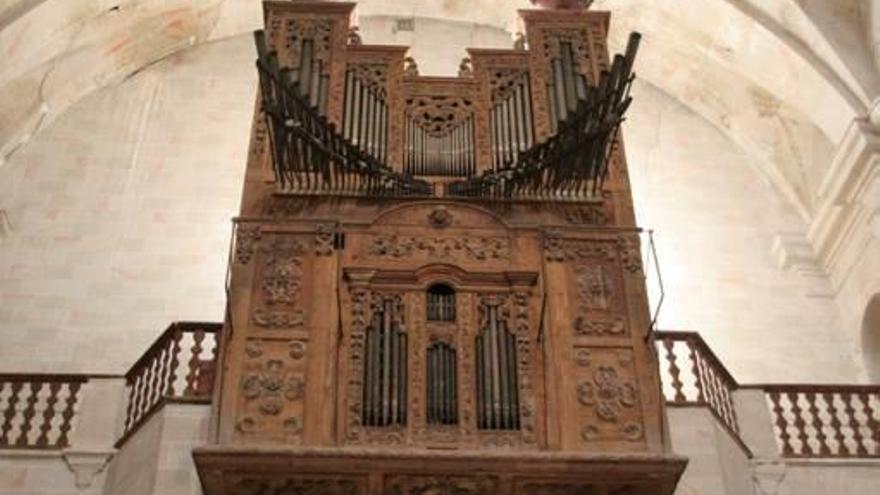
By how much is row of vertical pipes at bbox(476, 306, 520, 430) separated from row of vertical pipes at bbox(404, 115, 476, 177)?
5.23 ft

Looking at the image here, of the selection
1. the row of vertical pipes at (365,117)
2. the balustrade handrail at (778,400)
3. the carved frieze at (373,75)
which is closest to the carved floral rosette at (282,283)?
the row of vertical pipes at (365,117)

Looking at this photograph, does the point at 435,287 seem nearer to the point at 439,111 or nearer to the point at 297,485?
the point at 297,485

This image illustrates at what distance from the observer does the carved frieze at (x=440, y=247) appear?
9.61 meters

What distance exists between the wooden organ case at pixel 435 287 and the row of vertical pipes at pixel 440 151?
0.02 m

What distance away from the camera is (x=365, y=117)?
1059cm

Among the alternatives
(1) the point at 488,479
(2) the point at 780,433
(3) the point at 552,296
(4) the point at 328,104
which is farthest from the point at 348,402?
(2) the point at 780,433

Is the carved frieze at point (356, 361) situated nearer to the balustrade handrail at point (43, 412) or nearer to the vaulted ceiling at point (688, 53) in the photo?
the balustrade handrail at point (43, 412)

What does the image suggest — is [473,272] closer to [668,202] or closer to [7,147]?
[668,202]

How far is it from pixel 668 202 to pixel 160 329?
6.43m

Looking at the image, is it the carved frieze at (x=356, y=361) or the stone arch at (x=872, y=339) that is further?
the stone arch at (x=872, y=339)

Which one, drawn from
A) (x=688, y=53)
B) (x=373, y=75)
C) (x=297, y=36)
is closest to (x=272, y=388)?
(x=373, y=75)

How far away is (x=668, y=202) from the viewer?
15.0 meters

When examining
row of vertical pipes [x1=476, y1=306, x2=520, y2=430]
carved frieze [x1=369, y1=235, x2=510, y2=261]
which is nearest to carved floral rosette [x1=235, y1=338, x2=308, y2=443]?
carved frieze [x1=369, y1=235, x2=510, y2=261]

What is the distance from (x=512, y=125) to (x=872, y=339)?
579 cm
